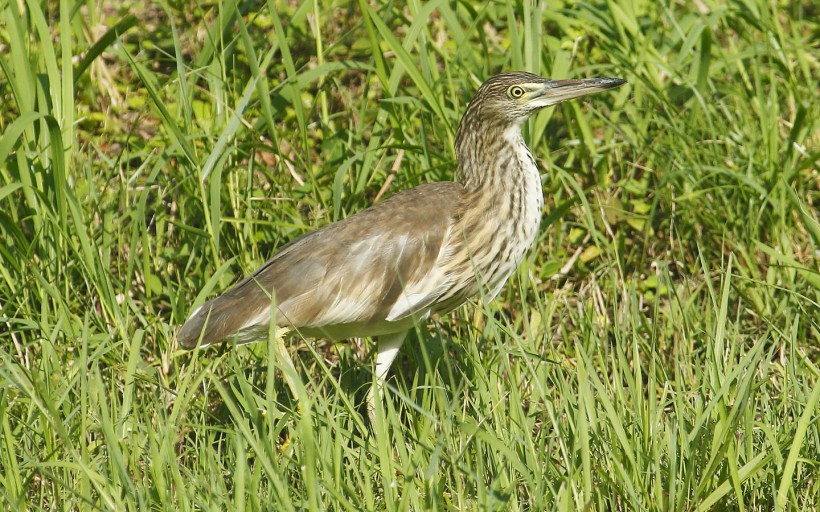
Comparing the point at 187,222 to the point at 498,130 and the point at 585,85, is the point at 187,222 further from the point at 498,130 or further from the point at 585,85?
the point at 585,85

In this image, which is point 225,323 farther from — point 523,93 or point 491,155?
point 523,93

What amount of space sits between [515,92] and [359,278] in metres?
1.05

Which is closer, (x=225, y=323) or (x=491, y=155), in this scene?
(x=225, y=323)

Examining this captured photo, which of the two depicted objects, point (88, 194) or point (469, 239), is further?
point (88, 194)

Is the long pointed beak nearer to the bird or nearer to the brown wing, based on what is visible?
the bird

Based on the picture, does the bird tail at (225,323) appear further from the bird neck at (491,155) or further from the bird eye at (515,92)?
the bird eye at (515,92)

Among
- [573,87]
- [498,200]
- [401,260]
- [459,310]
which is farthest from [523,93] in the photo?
[459,310]

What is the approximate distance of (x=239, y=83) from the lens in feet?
19.7

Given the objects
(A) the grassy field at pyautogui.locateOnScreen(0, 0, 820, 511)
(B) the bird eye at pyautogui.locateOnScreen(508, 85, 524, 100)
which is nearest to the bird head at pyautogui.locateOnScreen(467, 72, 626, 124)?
(B) the bird eye at pyautogui.locateOnScreen(508, 85, 524, 100)

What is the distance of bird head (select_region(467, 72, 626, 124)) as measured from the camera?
4941 millimetres

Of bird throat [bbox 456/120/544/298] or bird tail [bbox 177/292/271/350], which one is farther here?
bird throat [bbox 456/120/544/298]

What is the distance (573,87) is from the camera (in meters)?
4.94

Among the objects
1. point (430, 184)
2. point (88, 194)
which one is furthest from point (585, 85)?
Answer: point (88, 194)

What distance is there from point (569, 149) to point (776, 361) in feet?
4.95
